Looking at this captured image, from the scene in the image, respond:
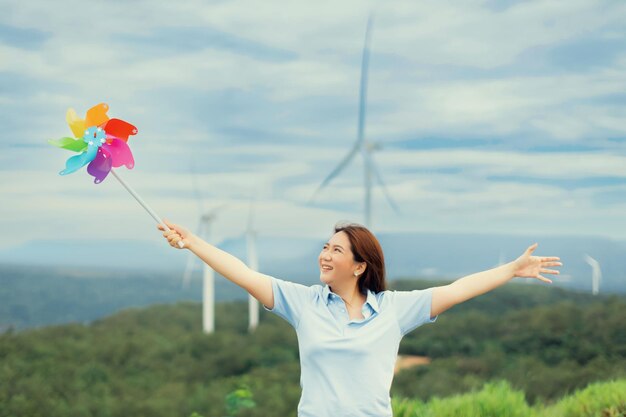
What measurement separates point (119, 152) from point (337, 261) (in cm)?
93

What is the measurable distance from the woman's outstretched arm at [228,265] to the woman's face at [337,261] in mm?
203

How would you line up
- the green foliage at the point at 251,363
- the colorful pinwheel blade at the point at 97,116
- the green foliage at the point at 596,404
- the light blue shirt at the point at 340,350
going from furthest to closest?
1. the green foliage at the point at 251,363
2. the green foliage at the point at 596,404
3. the colorful pinwheel blade at the point at 97,116
4. the light blue shirt at the point at 340,350

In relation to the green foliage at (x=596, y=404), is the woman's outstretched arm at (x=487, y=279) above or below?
above

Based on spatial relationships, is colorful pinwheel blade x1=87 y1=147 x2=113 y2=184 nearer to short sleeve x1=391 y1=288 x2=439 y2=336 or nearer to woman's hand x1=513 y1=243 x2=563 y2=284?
short sleeve x1=391 y1=288 x2=439 y2=336

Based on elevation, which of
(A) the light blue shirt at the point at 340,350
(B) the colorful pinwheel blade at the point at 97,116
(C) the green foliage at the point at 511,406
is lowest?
(C) the green foliage at the point at 511,406

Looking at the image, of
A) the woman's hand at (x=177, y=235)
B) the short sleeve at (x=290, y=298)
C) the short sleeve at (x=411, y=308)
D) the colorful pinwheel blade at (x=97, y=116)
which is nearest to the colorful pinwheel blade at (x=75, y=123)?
the colorful pinwheel blade at (x=97, y=116)

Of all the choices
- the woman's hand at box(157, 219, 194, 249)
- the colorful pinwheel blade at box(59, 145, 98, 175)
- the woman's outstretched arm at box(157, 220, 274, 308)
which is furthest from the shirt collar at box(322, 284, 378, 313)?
the colorful pinwheel blade at box(59, 145, 98, 175)

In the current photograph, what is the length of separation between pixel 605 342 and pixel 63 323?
14876 mm

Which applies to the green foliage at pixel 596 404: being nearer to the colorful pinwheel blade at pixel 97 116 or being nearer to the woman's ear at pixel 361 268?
the woman's ear at pixel 361 268

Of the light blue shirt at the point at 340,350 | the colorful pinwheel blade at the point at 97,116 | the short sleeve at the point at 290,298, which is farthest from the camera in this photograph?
the colorful pinwheel blade at the point at 97,116

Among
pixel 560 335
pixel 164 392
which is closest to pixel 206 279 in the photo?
pixel 164 392

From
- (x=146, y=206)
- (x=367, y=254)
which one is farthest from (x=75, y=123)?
(x=367, y=254)

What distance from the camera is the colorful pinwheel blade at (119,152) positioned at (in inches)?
141

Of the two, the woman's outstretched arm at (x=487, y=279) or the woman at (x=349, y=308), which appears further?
the woman's outstretched arm at (x=487, y=279)
